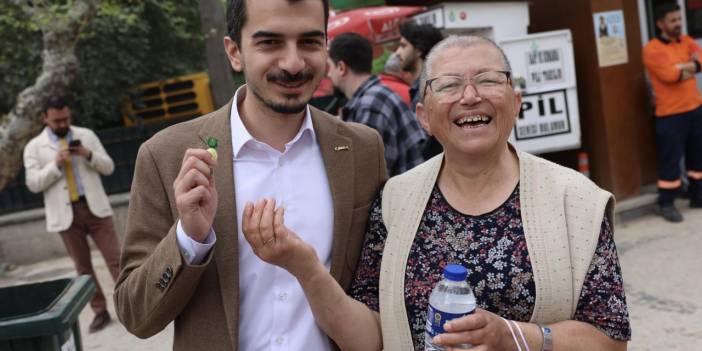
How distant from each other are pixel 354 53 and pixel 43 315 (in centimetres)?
322

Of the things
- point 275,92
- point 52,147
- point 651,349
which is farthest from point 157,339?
point 275,92

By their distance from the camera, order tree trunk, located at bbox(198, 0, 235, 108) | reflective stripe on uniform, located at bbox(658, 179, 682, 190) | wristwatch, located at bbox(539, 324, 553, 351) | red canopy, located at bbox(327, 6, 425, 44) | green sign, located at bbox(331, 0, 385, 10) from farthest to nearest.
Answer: green sign, located at bbox(331, 0, 385, 10)
red canopy, located at bbox(327, 6, 425, 44)
tree trunk, located at bbox(198, 0, 235, 108)
reflective stripe on uniform, located at bbox(658, 179, 682, 190)
wristwatch, located at bbox(539, 324, 553, 351)

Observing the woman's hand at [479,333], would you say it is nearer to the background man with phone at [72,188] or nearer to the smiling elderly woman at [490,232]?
the smiling elderly woman at [490,232]

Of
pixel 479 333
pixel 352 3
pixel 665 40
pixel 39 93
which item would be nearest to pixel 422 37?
pixel 665 40

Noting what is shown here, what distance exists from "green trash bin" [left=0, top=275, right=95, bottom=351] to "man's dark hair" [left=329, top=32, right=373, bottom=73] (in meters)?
2.82

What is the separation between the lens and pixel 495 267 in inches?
69.8

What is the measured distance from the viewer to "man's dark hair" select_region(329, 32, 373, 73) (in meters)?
4.92

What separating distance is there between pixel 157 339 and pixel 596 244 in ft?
14.6

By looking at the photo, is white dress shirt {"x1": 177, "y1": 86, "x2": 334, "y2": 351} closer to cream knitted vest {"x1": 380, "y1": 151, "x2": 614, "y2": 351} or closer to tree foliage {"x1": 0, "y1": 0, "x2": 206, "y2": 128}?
cream knitted vest {"x1": 380, "y1": 151, "x2": 614, "y2": 351}

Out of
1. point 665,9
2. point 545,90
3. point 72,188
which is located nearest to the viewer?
point 72,188

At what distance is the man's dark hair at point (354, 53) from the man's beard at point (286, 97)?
3.13m

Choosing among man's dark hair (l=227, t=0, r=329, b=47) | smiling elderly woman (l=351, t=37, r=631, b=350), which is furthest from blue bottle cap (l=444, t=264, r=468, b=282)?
man's dark hair (l=227, t=0, r=329, b=47)

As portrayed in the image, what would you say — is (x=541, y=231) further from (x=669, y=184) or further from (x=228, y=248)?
(x=669, y=184)

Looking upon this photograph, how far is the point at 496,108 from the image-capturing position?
6.02 feet
